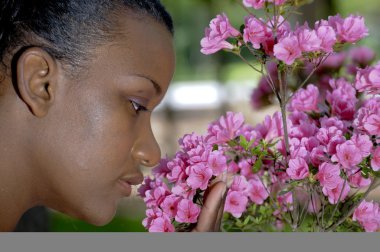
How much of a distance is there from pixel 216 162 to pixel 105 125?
31 cm

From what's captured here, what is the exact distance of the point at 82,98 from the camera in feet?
5.82

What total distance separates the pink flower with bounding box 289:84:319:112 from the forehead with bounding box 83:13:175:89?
0.43m

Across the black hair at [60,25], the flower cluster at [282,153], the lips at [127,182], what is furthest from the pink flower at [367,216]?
the black hair at [60,25]

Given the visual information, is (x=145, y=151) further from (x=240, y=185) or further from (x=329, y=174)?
(x=329, y=174)

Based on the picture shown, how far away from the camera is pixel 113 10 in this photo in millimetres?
1843

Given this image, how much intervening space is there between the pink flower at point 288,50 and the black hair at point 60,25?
1.52 ft

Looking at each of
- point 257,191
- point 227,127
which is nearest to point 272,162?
point 257,191

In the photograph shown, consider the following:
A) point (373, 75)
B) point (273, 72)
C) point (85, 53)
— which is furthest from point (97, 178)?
point (273, 72)

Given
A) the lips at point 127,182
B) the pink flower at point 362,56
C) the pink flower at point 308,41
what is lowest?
the lips at point 127,182

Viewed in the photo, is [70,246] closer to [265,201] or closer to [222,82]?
[265,201]

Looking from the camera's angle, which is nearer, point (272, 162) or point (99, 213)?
point (99, 213)

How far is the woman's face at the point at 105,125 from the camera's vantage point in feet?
5.83

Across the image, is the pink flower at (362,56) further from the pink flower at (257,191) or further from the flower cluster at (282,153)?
the pink flower at (257,191)

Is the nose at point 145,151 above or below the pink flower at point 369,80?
below
